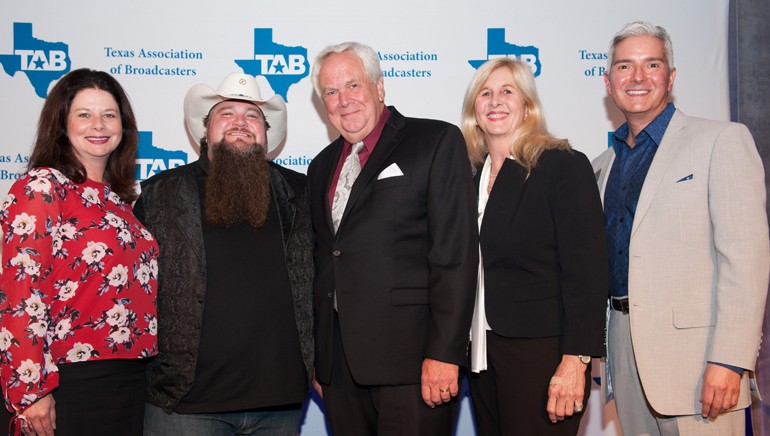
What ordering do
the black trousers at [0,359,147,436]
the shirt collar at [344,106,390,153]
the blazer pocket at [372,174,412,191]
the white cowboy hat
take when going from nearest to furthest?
the black trousers at [0,359,147,436]
the blazer pocket at [372,174,412,191]
the shirt collar at [344,106,390,153]
the white cowboy hat

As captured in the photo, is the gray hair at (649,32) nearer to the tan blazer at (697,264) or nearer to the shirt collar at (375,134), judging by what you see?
the tan blazer at (697,264)

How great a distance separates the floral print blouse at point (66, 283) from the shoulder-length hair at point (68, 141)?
0.12 meters

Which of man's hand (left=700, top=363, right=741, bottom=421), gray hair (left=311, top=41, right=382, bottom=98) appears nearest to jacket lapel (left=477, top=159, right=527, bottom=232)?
gray hair (left=311, top=41, right=382, bottom=98)

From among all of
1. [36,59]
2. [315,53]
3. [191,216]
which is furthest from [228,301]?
[36,59]

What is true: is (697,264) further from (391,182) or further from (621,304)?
(391,182)

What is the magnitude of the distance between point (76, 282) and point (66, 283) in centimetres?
4

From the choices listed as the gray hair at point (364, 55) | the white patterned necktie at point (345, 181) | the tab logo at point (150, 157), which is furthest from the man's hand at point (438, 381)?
the tab logo at point (150, 157)

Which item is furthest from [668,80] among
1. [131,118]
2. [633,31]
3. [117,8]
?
[117,8]

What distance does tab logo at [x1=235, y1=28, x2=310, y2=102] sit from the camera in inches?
166

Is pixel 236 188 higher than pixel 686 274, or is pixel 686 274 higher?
pixel 236 188

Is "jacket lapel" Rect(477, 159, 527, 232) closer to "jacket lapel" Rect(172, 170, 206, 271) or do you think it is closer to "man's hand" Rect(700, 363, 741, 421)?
"man's hand" Rect(700, 363, 741, 421)

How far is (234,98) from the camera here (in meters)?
3.27

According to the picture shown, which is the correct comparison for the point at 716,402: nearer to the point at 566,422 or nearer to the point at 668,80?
the point at 566,422

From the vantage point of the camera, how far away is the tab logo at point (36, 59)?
13.7ft
